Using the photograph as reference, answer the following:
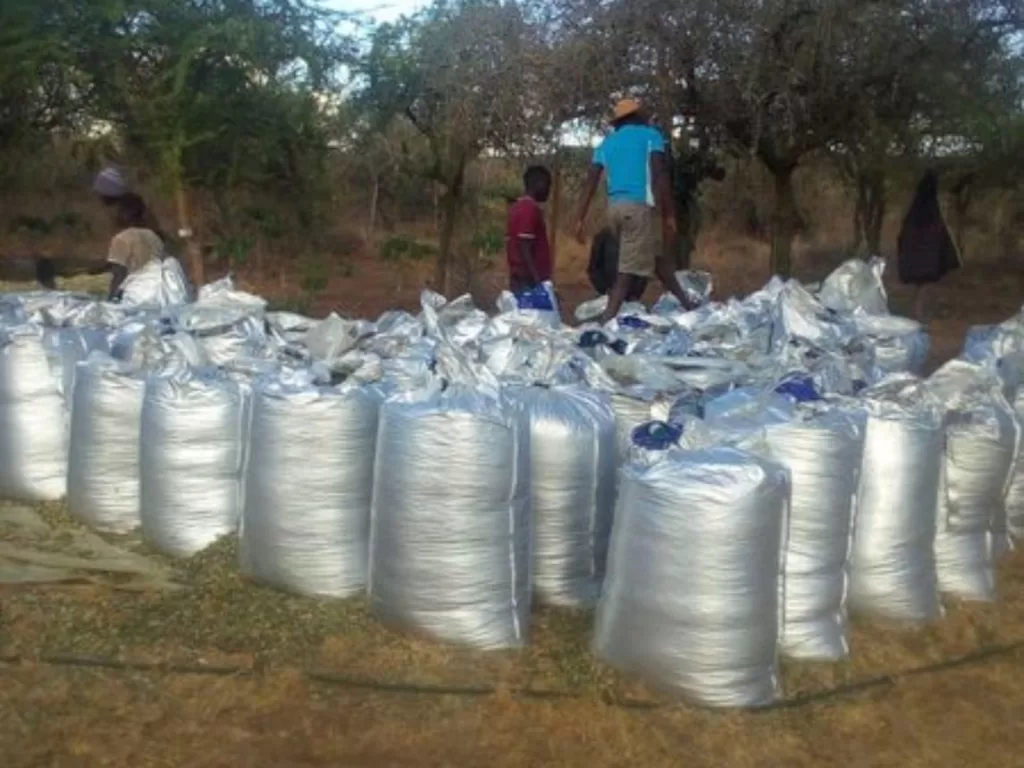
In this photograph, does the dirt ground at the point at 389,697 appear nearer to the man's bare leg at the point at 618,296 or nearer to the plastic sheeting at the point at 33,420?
the plastic sheeting at the point at 33,420

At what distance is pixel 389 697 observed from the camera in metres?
3.81

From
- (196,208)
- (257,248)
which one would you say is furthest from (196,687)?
(257,248)

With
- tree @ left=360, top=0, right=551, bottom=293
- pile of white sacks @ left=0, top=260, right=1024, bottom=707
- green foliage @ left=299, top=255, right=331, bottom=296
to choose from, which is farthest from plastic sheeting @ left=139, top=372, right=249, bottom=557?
green foliage @ left=299, top=255, right=331, bottom=296

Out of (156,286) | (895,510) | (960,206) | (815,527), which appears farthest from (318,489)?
(960,206)

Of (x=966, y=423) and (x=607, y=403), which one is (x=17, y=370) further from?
(x=966, y=423)

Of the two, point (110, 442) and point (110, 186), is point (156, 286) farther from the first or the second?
point (110, 442)

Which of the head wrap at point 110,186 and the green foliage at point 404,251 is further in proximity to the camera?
the green foliage at point 404,251

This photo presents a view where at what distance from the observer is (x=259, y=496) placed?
441 centimetres

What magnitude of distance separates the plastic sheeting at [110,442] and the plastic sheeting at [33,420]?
423 mm

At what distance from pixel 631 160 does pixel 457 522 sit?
13.3ft

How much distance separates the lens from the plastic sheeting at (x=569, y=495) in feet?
14.3

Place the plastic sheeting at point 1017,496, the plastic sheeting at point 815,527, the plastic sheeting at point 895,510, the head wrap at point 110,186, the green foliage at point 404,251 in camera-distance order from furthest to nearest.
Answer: the green foliage at point 404,251 < the head wrap at point 110,186 < the plastic sheeting at point 1017,496 < the plastic sheeting at point 895,510 < the plastic sheeting at point 815,527

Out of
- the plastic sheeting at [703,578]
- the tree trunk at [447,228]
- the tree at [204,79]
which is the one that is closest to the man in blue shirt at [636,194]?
the plastic sheeting at [703,578]

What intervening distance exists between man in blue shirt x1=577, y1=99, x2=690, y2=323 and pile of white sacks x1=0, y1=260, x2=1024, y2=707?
1.75 meters
